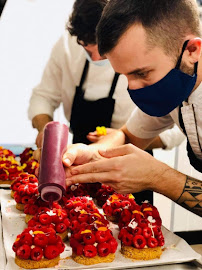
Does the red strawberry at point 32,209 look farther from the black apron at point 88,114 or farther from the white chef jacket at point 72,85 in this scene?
the white chef jacket at point 72,85

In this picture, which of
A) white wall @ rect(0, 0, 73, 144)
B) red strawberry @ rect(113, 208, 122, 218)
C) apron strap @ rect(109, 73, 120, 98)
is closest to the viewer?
red strawberry @ rect(113, 208, 122, 218)

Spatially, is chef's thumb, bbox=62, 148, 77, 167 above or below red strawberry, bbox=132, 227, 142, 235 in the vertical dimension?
above

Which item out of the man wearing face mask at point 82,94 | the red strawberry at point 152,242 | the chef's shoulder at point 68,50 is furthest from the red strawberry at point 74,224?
the chef's shoulder at point 68,50

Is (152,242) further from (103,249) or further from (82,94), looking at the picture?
(82,94)

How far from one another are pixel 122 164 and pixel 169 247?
0.43m

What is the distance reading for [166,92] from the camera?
1969 mm

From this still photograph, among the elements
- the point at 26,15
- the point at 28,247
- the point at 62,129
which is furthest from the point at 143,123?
the point at 26,15

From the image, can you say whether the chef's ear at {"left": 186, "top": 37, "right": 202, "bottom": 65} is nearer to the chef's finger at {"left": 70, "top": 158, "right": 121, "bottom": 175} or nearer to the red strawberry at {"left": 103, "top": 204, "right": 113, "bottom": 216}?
the chef's finger at {"left": 70, "top": 158, "right": 121, "bottom": 175}

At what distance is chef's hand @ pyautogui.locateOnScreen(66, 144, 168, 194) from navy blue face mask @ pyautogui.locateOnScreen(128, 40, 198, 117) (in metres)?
0.24

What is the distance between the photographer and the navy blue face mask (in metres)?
1.92

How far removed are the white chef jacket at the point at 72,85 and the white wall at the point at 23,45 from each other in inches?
83.5

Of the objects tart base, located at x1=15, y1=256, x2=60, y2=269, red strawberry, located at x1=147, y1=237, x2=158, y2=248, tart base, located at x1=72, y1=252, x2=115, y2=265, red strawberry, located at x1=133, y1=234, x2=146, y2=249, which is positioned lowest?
tart base, located at x1=15, y1=256, x2=60, y2=269

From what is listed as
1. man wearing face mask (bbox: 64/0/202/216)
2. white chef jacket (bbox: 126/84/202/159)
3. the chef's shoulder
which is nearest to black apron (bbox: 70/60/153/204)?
the chef's shoulder

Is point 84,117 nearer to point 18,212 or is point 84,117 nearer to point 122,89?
point 122,89
